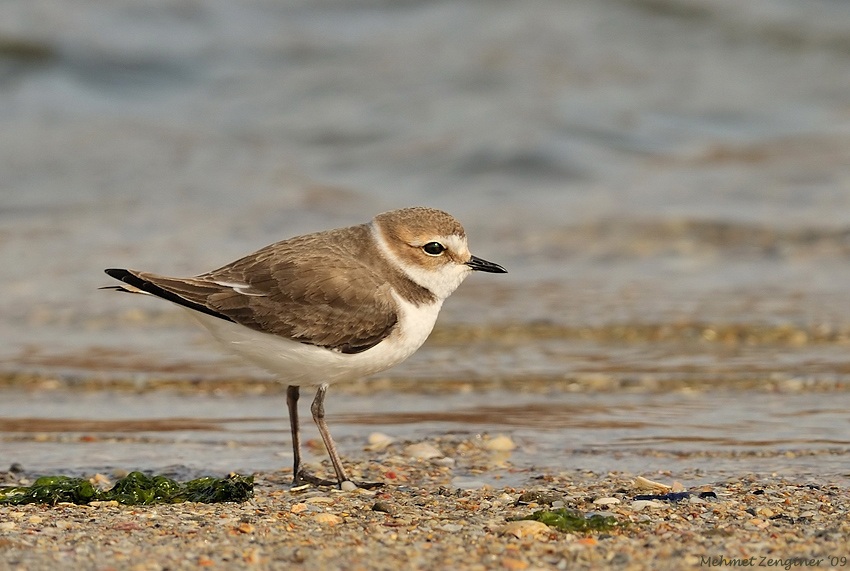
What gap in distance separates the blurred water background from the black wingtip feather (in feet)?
3.43

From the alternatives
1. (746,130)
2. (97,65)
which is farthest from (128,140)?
(746,130)

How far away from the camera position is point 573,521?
4.85 m

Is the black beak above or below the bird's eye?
below

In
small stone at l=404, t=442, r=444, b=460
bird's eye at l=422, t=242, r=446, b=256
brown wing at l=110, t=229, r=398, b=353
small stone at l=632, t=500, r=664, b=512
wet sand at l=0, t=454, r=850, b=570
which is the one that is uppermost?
bird's eye at l=422, t=242, r=446, b=256

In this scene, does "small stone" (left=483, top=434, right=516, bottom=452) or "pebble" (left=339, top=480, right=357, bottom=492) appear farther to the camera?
"small stone" (left=483, top=434, right=516, bottom=452)

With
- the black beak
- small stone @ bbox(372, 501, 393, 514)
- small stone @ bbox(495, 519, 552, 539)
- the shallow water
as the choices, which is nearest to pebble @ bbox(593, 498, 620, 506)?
small stone @ bbox(495, 519, 552, 539)

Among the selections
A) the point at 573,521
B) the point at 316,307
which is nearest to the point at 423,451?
the point at 316,307

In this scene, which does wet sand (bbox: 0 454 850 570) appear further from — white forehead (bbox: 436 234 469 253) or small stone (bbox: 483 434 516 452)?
white forehead (bbox: 436 234 469 253)

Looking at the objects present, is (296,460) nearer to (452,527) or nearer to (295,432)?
(295,432)

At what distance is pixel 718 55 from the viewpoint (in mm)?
18109

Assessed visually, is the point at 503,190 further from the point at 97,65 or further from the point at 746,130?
the point at 97,65

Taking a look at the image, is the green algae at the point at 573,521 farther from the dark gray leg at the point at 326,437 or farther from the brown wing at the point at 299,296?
the brown wing at the point at 299,296

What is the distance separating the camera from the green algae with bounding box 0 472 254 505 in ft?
17.9

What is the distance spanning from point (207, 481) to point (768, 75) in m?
13.8
